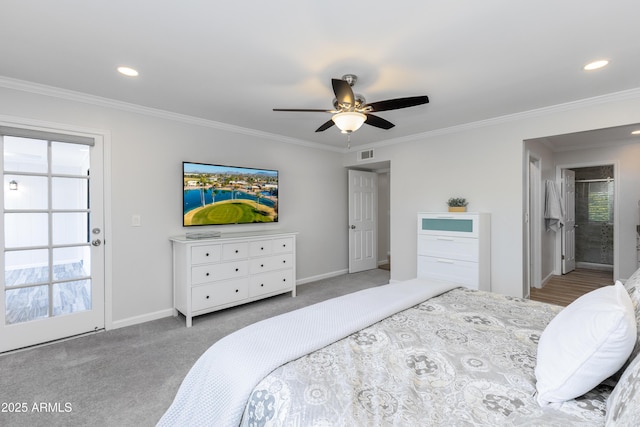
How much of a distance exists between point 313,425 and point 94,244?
3100 mm

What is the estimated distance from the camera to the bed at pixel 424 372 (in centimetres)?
89

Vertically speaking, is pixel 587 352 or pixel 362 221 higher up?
pixel 362 221

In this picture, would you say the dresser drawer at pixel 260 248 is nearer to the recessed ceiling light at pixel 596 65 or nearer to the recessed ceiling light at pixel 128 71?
the recessed ceiling light at pixel 128 71

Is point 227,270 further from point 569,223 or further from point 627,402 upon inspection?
point 569,223

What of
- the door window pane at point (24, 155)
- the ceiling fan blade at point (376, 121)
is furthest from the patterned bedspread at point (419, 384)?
the door window pane at point (24, 155)

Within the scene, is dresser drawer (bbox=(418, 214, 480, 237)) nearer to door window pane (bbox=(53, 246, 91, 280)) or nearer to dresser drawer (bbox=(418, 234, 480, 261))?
dresser drawer (bbox=(418, 234, 480, 261))

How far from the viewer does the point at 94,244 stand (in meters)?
2.96

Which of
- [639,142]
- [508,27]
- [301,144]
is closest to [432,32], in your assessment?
[508,27]

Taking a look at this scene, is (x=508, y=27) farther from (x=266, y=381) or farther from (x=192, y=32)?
(x=266, y=381)

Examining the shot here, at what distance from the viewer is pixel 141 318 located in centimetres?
321

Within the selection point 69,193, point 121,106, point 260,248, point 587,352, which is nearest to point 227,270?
point 260,248

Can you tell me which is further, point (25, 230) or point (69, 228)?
point (69, 228)

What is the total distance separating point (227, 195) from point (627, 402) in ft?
12.2

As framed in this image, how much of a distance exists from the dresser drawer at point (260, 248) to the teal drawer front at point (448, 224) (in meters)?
2.09
